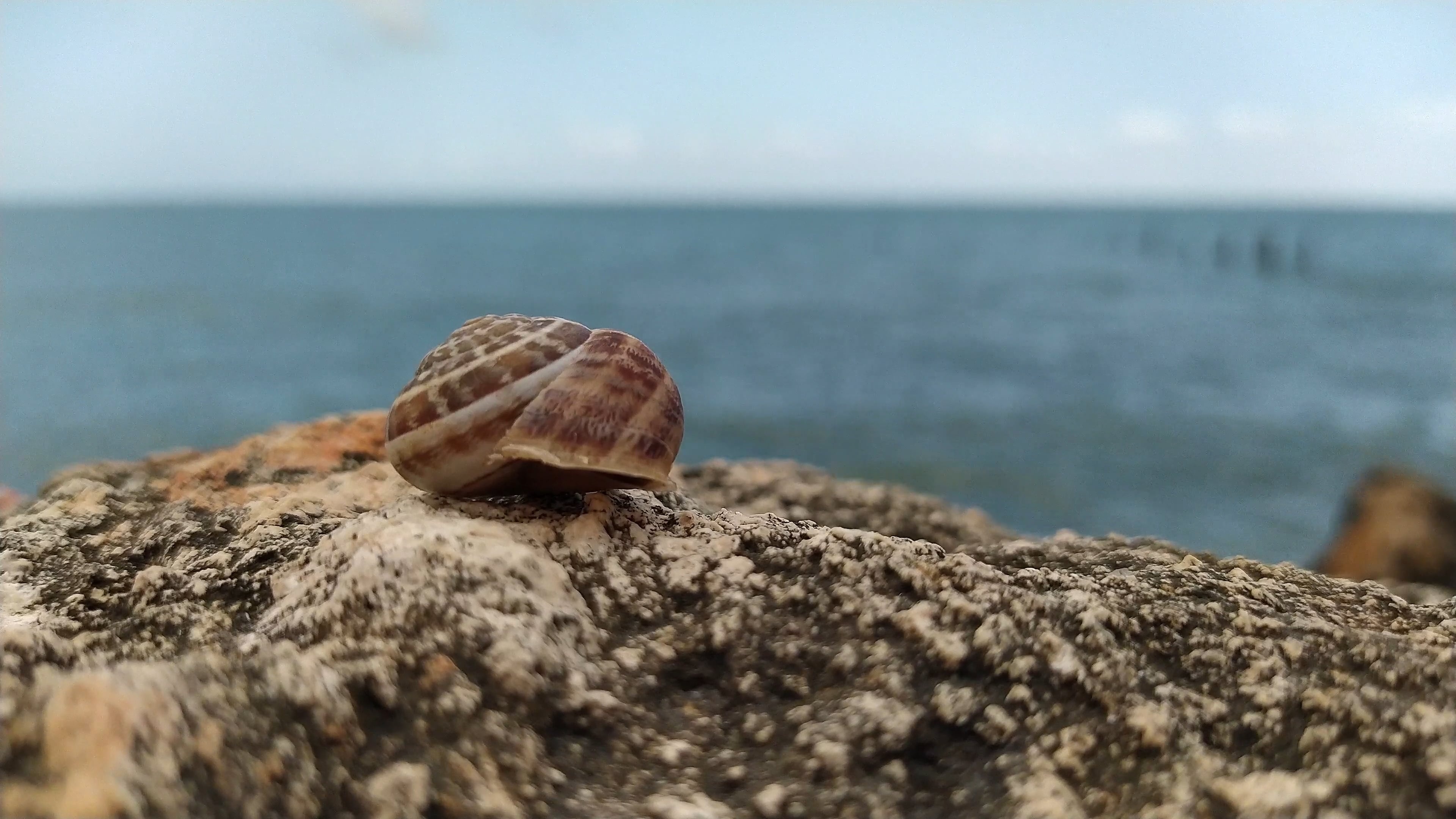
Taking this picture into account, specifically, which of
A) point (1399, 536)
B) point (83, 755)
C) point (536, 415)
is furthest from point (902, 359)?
point (83, 755)

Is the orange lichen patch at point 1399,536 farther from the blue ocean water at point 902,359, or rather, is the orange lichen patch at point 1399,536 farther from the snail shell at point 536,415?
the snail shell at point 536,415

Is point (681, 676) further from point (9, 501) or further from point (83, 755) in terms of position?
point (9, 501)

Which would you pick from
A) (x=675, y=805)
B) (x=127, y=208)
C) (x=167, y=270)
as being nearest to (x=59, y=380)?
(x=675, y=805)

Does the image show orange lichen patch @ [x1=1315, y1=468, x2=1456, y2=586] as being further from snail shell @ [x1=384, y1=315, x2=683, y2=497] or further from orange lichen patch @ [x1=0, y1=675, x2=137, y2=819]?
orange lichen patch @ [x1=0, y1=675, x2=137, y2=819]

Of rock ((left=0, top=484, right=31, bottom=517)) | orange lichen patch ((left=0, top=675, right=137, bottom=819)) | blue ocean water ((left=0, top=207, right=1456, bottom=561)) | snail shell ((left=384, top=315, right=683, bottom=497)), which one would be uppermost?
snail shell ((left=384, top=315, right=683, bottom=497))

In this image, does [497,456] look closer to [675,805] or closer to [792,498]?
[675,805]

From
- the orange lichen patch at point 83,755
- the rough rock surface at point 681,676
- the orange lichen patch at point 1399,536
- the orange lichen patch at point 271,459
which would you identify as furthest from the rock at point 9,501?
the orange lichen patch at point 1399,536

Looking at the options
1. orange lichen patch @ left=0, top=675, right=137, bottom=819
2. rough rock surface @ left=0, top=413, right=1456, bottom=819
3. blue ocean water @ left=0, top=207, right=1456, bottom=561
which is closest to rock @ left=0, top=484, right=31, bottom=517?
rough rock surface @ left=0, top=413, right=1456, bottom=819
